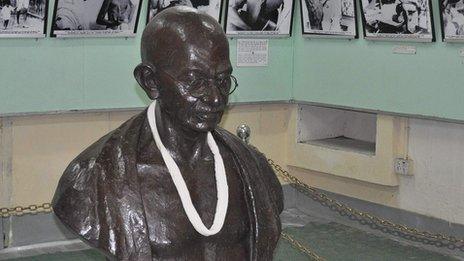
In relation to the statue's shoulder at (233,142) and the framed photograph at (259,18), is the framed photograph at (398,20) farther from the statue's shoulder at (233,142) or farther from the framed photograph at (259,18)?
the statue's shoulder at (233,142)

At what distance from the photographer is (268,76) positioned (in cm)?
862

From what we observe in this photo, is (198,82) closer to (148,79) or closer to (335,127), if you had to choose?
(148,79)

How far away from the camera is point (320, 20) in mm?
8398

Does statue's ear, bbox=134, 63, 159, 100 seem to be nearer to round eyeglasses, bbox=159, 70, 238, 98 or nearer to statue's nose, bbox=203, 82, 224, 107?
round eyeglasses, bbox=159, 70, 238, 98

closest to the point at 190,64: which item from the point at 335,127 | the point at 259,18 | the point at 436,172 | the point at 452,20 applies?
the point at 452,20

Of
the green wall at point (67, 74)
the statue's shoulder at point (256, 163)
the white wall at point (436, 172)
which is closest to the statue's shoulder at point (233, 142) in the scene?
the statue's shoulder at point (256, 163)

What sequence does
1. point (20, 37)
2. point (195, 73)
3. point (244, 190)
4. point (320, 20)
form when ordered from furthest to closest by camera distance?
point (320, 20) < point (20, 37) < point (244, 190) < point (195, 73)

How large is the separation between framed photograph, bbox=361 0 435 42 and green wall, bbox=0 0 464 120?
0.08 m

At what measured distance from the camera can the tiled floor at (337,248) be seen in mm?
7277

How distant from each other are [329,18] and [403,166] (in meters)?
1.56

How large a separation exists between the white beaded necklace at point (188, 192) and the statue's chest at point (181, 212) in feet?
0.13

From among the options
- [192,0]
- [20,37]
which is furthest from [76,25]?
[192,0]

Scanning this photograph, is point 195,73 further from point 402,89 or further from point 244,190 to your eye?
point 402,89

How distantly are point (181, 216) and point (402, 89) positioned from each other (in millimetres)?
4691
